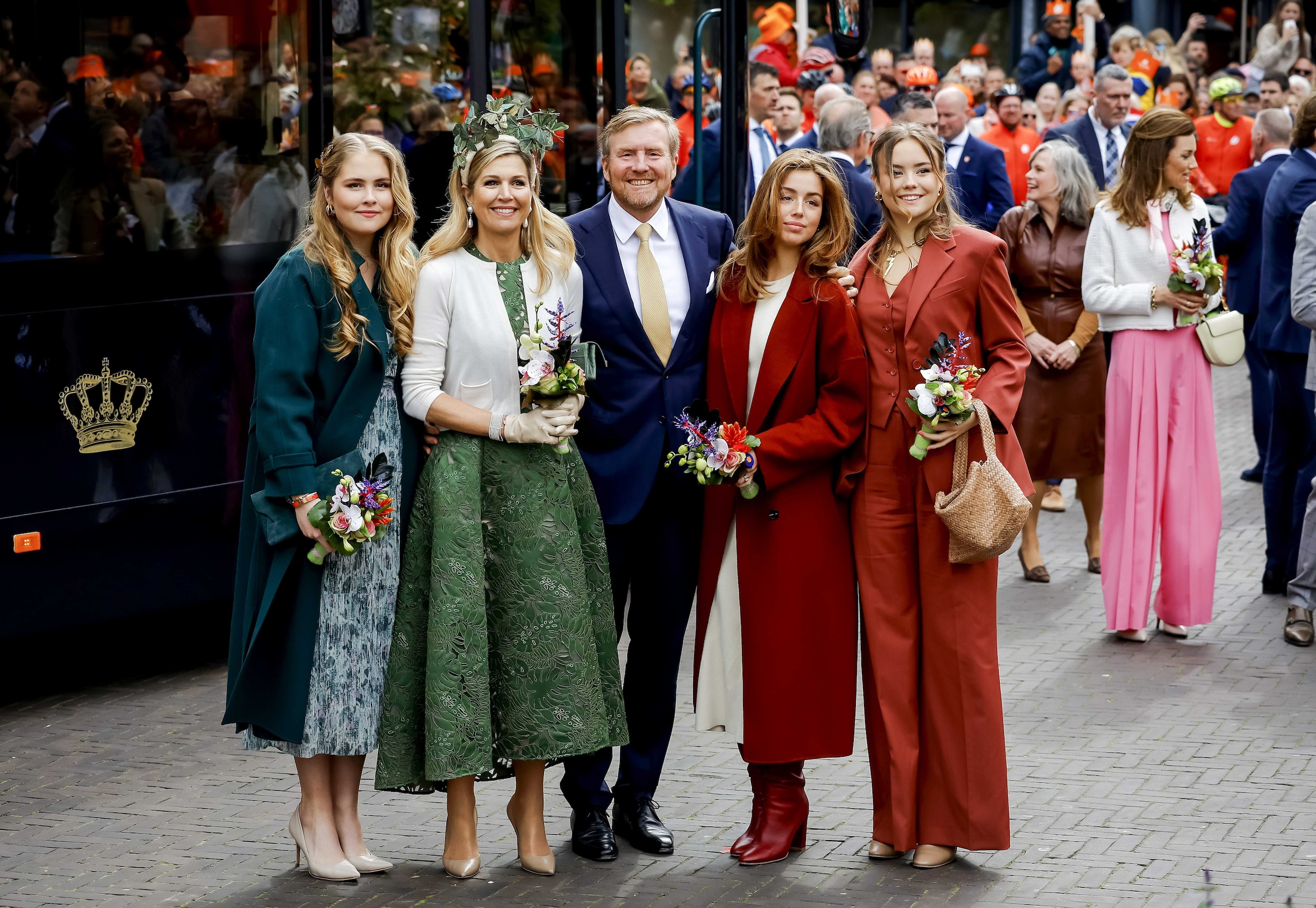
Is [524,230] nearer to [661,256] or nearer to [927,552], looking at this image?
[661,256]

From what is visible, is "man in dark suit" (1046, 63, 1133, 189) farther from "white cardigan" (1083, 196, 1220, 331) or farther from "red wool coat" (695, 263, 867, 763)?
"red wool coat" (695, 263, 867, 763)

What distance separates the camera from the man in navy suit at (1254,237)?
9133 millimetres

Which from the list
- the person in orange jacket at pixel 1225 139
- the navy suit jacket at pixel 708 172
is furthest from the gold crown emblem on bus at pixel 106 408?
the person in orange jacket at pixel 1225 139

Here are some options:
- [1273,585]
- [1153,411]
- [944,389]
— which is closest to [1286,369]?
[1273,585]

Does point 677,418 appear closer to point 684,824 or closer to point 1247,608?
point 684,824

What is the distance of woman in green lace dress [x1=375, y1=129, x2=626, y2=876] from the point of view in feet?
15.4

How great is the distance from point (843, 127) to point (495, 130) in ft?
17.3

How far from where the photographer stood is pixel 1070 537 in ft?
31.5

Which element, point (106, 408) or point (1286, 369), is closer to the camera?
point (106, 408)

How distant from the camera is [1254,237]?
934cm

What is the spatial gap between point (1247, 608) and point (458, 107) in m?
4.20

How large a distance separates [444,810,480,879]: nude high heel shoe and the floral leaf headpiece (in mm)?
1825

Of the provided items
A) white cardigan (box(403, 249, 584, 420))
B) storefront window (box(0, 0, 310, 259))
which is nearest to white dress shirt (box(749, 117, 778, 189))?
storefront window (box(0, 0, 310, 259))

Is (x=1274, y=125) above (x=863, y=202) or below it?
above
